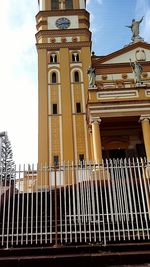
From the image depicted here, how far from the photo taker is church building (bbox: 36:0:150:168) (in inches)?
750

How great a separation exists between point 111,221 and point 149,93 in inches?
523

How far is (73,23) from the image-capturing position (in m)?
27.8

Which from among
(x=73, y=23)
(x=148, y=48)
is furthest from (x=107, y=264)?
(x=73, y=23)

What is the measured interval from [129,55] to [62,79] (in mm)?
6031

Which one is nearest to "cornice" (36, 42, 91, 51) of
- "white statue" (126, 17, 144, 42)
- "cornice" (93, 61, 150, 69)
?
"cornice" (93, 61, 150, 69)

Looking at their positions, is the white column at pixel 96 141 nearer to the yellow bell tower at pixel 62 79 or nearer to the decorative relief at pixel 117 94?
the decorative relief at pixel 117 94

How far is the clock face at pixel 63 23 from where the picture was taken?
27.5 metres

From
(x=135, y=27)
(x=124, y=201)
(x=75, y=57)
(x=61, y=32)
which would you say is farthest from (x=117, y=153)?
(x=124, y=201)

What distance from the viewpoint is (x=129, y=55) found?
25.6m

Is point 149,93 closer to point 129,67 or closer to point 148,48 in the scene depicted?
point 129,67

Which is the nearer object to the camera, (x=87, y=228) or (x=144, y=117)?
(x=87, y=228)

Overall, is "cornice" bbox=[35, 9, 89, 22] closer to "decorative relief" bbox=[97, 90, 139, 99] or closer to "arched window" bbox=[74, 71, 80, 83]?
"arched window" bbox=[74, 71, 80, 83]

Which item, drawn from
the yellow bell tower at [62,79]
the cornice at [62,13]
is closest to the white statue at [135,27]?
the yellow bell tower at [62,79]

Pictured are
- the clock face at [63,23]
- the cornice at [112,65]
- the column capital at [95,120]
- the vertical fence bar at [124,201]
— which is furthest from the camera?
the clock face at [63,23]
